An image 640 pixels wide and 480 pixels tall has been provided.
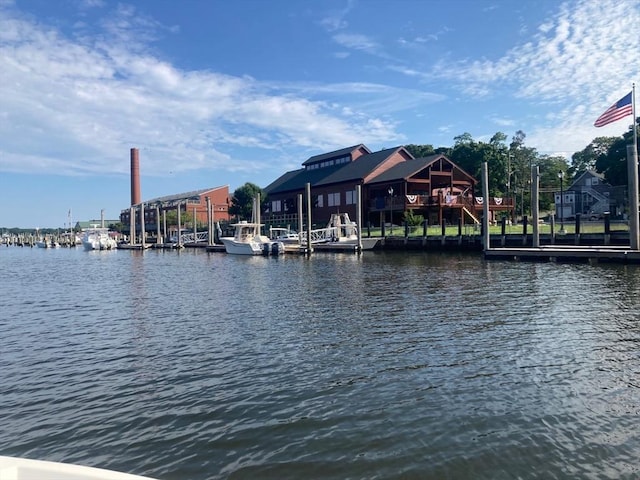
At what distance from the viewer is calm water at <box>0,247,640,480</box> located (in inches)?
250

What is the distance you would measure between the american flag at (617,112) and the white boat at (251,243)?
30.5 meters

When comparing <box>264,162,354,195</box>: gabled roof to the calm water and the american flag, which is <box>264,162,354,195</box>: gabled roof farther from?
the calm water

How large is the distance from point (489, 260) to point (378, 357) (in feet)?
82.8

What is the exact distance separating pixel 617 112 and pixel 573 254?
325 inches

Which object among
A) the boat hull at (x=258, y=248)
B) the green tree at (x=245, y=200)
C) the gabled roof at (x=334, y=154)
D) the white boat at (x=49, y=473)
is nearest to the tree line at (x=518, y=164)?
the green tree at (x=245, y=200)

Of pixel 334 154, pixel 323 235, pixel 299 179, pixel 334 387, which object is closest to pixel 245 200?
pixel 299 179

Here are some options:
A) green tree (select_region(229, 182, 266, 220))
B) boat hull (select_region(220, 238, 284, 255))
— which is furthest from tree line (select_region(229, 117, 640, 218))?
boat hull (select_region(220, 238, 284, 255))

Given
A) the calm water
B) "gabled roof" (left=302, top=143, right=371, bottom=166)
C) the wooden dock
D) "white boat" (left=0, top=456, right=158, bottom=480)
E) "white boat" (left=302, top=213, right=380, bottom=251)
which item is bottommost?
the calm water

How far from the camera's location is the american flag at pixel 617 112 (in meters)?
27.1

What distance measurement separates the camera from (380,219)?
5975 centimetres

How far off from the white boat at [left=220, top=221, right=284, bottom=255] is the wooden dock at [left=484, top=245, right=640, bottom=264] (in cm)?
2268

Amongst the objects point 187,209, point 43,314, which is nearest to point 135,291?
point 43,314

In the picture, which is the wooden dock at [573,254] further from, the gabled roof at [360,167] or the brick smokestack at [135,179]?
the brick smokestack at [135,179]

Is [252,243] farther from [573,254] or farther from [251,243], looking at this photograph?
[573,254]
